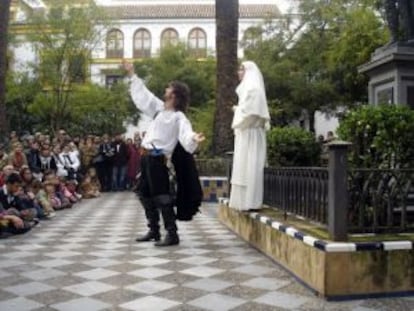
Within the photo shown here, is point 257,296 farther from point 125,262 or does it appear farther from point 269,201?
point 269,201

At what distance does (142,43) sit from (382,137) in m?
45.3

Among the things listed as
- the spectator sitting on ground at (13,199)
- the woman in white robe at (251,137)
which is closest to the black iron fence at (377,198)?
the woman in white robe at (251,137)

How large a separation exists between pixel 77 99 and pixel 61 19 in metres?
5.27

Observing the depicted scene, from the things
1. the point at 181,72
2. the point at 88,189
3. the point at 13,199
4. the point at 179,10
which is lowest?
the point at 88,189

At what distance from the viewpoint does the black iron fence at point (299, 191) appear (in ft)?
17.5

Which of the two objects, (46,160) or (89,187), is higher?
(46,160)

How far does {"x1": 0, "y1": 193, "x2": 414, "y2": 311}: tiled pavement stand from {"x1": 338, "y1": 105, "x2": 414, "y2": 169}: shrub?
1395mm

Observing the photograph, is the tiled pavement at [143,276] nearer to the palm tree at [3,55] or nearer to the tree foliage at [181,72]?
the palm tree at [3,55]

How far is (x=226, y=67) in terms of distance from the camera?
537 inches

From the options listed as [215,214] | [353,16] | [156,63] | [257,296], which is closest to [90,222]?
[215,214]

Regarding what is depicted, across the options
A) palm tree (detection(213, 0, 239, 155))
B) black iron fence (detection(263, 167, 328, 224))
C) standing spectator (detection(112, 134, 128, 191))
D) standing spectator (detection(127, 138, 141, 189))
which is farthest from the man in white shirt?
standing spectator (detection(127, 138, 141, 189))

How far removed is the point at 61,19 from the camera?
81.9ft

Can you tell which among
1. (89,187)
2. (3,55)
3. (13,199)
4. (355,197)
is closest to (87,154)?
(89,187)

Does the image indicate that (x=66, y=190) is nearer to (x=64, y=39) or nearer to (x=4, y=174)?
(x=4, y=174)
